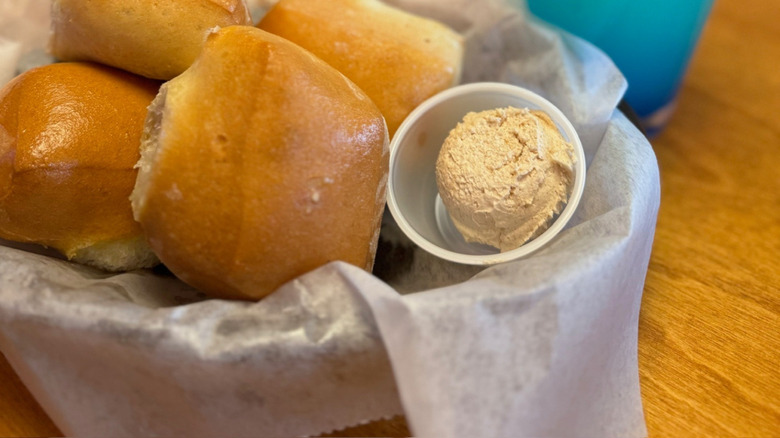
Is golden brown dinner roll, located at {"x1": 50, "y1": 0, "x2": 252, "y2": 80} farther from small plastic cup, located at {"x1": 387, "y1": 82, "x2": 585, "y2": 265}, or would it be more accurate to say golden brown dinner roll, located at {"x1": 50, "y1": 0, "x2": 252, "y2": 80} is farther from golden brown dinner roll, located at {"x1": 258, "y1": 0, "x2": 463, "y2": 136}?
small plastic cup, located at {"x1": 387, "y1": 82, "x2": 585, "y2": 265}

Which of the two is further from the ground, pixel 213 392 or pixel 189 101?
pixel 189 101

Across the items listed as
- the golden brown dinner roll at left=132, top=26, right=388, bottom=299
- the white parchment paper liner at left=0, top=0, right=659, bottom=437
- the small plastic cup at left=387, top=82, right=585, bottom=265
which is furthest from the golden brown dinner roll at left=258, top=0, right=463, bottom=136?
the white parchment paper liner at left=0, top=0, right=659, bottom=437

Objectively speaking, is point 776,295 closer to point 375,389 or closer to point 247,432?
point 375,389

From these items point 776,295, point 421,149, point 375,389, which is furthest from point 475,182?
point 776,295

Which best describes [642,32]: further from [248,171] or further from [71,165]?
[71,165]

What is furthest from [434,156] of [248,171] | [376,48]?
[248,171]

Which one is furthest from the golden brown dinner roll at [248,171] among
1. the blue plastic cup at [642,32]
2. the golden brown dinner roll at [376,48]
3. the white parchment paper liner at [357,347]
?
the blue plastic cup at [642,32]

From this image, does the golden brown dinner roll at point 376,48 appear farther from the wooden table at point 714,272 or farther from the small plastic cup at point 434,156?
the wooden table at point 714,272
